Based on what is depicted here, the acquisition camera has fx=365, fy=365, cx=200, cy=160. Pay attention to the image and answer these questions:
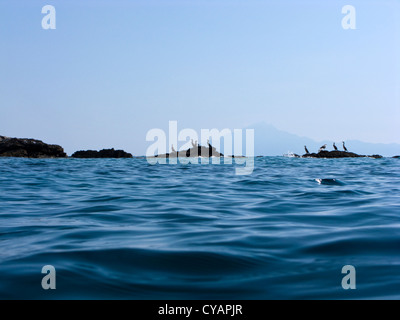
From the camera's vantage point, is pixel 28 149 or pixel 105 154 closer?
pixel 28 149

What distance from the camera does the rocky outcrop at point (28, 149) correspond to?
57013 millimetres

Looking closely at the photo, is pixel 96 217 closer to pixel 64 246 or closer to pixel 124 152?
pixel 64 246

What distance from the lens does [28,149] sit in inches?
2318

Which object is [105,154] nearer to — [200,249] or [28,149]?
[28,149]

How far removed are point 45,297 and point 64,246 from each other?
1.73m

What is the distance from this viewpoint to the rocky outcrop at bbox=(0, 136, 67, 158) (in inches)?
2245

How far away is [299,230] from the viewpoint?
19.1 feet

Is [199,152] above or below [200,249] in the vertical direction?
above

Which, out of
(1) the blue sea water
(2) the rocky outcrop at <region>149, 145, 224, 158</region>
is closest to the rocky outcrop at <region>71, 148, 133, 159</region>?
(2) the rocky outcrop at <region>149, 145, 224, 158</region>

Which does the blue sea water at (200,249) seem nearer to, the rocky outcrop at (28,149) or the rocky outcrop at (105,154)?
the rocky outcrop at (28,149)

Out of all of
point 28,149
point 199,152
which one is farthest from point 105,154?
point 199,152

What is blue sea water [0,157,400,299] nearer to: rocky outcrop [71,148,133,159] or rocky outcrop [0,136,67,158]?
rocky outcrop [0,136,67,158]

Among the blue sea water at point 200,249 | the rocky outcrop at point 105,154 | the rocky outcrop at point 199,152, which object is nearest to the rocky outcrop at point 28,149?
the rocky outcrop at point 105,154
